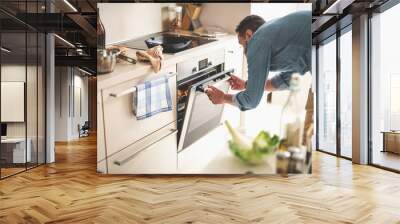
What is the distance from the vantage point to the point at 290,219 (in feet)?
11.6

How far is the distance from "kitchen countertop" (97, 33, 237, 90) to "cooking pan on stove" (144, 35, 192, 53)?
84 millimetres

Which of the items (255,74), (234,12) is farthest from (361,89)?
(234,12)

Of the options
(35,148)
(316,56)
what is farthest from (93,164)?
(316,56)

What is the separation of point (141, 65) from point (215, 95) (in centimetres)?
127

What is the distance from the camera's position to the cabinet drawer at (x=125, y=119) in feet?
19.0

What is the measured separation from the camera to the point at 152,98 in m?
5.80

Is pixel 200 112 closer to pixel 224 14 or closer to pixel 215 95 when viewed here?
pixel 215 95

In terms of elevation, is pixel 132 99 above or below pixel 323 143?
above

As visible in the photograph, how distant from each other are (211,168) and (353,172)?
97.4 inches

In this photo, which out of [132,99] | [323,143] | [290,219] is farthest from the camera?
[323,143]

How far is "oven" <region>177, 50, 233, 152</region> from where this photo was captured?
586 cm

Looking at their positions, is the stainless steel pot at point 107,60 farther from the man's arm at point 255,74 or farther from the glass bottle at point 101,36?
the man's arm at point 255,74

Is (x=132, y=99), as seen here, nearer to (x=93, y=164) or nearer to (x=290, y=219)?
(x=93, y=164)

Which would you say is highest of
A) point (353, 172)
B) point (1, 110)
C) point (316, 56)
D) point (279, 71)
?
point (316, 56)
